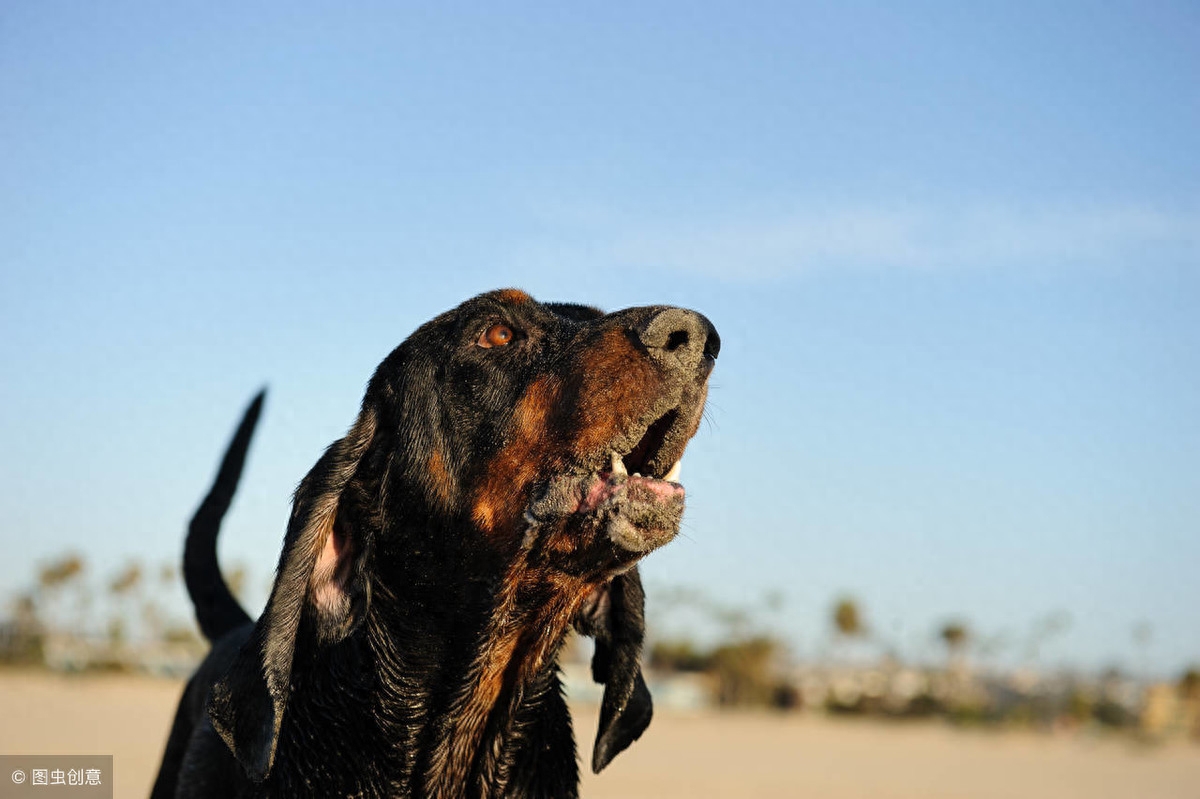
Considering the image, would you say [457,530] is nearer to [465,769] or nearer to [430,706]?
[430,706]

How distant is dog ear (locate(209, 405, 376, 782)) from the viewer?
3.38 meters

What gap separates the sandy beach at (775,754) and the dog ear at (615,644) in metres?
7.37

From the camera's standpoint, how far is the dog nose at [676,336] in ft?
10.5

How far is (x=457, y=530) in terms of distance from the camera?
354cm

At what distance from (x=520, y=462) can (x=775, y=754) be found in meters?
19.6

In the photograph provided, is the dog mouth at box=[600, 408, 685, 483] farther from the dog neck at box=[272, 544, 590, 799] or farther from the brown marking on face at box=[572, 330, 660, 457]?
the dog neck at box=[272, 544, 590, 799]

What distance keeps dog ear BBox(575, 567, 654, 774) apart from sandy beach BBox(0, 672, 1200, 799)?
7366mm

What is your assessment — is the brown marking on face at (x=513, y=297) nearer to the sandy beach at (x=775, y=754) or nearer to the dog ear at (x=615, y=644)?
the dog ear at (x=615, y=644)

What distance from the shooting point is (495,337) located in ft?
12.1

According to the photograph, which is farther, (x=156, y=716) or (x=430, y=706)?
(x=156, y=716)

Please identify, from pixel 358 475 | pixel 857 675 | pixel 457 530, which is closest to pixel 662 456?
pixel 457 530

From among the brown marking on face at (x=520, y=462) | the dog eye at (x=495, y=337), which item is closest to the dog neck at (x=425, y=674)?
the brown marking on face at (x=520, y=462)

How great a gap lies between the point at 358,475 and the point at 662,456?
106 centimetres

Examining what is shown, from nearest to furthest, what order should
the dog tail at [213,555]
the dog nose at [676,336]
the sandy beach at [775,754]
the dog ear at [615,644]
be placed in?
the dog nose at [676,336], the dog ear at [615,644], the dog tail at [213,555], the sandy beach at [775,754]
